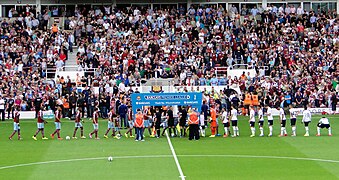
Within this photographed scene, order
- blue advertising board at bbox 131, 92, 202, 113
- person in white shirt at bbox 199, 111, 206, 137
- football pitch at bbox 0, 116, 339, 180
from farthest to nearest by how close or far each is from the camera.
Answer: blue advertising board at bbox 131, 92, 202, 113 < person in white shirt at bbox 199, 111, 206, 137 < football pitch at bbox 0, 116, 339, 180

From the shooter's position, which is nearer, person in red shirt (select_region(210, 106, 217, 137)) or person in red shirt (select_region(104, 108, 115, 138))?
person in red shirt (select_region(104, 108, 115, 138))

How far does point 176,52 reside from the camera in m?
63.0

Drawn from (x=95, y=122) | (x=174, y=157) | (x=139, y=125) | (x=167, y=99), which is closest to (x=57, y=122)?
(x=95, y=122)

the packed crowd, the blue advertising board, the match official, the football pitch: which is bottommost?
the football pitch

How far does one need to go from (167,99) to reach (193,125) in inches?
121

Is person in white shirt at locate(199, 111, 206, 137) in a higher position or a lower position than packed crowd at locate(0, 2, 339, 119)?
lower

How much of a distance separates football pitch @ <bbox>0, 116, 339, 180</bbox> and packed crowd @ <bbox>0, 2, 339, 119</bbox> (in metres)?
10.5

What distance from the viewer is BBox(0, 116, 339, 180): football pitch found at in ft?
107

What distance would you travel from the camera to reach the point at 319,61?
6225 centimetres

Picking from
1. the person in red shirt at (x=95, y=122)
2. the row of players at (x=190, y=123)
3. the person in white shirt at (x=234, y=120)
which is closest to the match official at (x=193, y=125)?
the row of players at (x=190, y=123)

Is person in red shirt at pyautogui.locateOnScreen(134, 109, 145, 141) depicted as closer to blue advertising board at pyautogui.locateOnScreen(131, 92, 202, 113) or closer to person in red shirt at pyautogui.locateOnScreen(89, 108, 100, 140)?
person in red shirt at pyautogui.locateOnScreen(89, 108, 100, 140)

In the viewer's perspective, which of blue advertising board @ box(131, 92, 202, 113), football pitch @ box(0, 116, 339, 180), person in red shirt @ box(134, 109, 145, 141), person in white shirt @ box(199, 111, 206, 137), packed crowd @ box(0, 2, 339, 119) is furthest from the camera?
packed crowd @ box(0, 2, 339, 119)

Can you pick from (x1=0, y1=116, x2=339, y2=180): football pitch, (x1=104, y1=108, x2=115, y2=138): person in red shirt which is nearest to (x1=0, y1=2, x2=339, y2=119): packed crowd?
(x1=104, y1=108, x2=115, y2=138): person in red shirt

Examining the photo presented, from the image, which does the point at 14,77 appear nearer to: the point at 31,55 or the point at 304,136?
the point at 31,55
